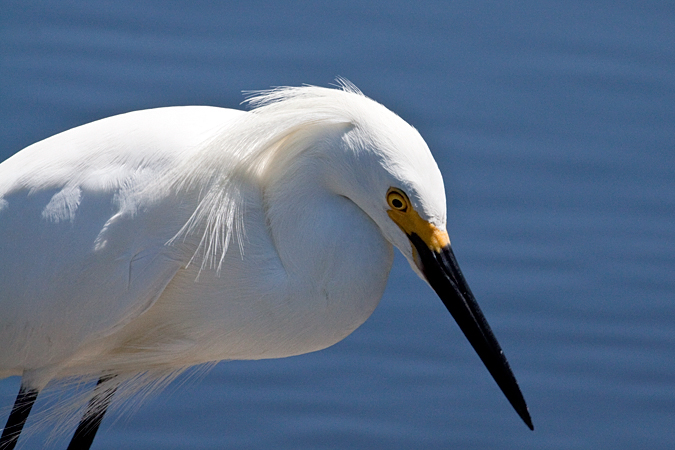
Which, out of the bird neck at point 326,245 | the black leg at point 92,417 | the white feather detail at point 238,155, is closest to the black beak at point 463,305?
the bird neck at point 326,245

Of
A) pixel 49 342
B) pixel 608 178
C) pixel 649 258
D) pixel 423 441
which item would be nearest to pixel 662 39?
pixel 608 178

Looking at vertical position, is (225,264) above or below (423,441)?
above

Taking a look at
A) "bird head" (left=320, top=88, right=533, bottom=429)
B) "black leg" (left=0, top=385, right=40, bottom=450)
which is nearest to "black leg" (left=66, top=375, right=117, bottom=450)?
"black leg" (left=0, top=385, right=40, bottom=450)

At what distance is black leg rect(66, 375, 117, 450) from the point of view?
259 cm

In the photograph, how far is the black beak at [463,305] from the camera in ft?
6.88

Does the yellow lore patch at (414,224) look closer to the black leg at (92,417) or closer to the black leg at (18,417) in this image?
the black leg at (92,417)

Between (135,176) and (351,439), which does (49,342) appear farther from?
(351,439)

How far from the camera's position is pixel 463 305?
2166mm

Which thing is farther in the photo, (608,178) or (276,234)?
(608,178)

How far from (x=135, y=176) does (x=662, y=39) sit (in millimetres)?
3038

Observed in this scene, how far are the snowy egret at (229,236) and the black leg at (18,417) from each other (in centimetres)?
14

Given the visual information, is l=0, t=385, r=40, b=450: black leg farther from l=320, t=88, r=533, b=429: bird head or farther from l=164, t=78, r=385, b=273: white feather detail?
l=320, t=88, r=533, b=429: bird head

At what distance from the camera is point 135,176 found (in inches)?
89.1

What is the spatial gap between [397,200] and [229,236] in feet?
1.31
